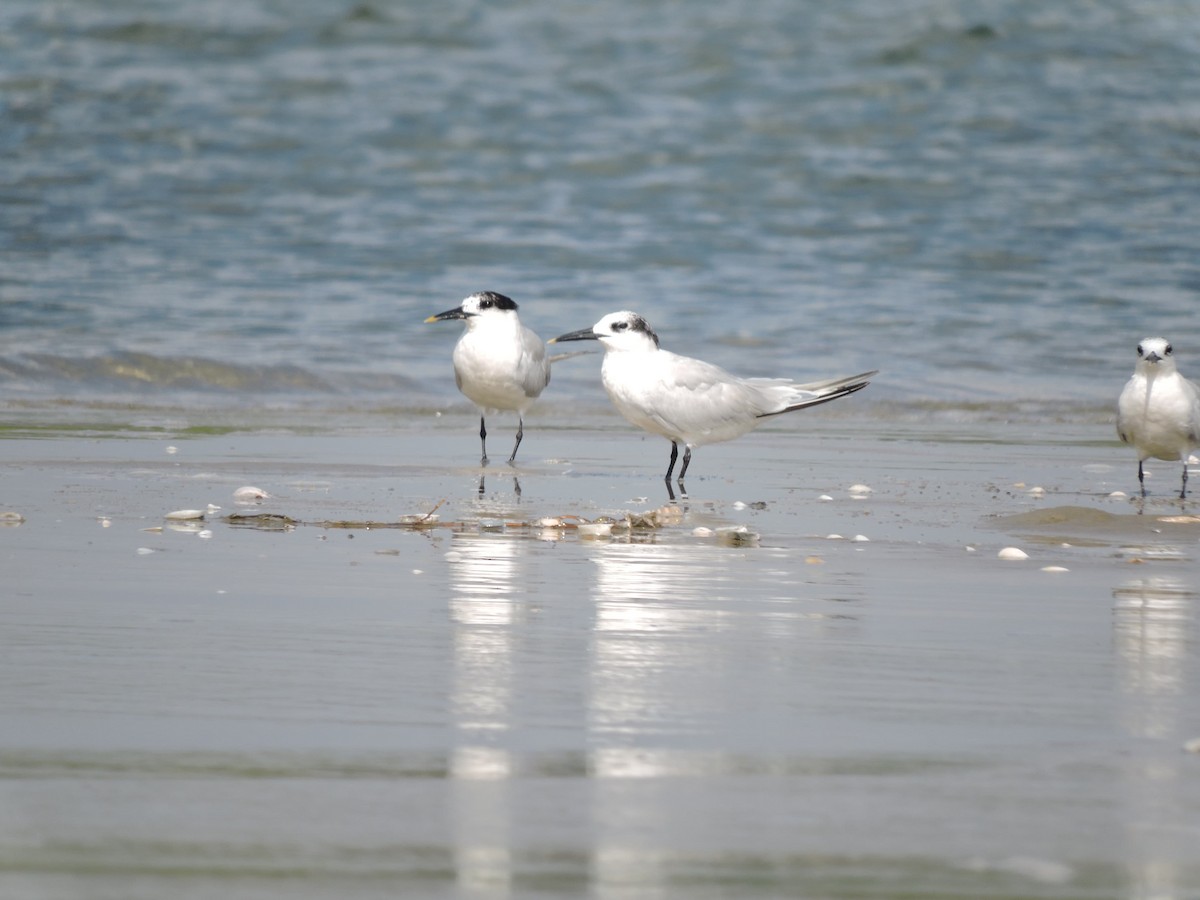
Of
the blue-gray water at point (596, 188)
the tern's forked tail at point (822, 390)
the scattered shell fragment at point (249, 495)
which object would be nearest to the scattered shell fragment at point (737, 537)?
the scattered shell fragment at point (249, 495)

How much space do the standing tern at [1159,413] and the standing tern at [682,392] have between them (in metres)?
1.17

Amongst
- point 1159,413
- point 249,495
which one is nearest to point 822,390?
point 1159,413

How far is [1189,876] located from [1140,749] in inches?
23.3

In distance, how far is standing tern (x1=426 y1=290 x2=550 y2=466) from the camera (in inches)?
354

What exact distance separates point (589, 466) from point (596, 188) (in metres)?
12.3

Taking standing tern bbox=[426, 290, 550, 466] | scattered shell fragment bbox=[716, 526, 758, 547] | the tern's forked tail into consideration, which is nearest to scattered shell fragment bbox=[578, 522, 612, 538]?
scattered shell fragment bbox=[716, 526, 758, 547]

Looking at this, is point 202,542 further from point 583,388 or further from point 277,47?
point 277,47

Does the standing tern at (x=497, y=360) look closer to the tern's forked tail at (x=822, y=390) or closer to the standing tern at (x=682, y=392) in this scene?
the standing tern at (x=682, y=392)

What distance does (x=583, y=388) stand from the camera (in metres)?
11.8

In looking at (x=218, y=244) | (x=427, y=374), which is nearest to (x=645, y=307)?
(x=427, y=374)

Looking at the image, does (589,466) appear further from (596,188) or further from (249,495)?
(596,188)

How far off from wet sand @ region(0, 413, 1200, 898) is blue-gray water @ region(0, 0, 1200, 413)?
6.70 metres

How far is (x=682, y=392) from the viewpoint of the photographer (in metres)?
7.33

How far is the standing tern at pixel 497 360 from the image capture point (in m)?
9.00
